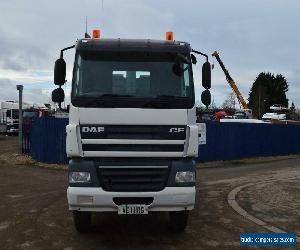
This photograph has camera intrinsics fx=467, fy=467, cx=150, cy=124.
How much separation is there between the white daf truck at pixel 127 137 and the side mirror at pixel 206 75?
80 cm

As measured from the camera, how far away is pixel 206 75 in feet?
27.5

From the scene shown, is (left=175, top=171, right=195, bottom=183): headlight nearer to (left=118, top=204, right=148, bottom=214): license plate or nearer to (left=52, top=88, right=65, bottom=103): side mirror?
(left=118, top=204, right=148, bottom=214): license plate

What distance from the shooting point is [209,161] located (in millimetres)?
21828

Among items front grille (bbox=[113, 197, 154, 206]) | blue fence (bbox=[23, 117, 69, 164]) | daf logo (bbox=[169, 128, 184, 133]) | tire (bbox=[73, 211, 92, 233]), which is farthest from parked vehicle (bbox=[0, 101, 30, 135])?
daf logo (bbox=[169, 128, 184, 133])

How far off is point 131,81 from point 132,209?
2.03 meters

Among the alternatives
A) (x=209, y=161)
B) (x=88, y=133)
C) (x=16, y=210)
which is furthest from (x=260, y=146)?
(x=88, y=133)

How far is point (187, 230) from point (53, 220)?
2658mm

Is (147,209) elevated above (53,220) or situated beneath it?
elevated above

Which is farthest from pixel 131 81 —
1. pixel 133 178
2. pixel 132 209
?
pixel 132 209

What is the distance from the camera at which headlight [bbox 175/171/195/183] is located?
24.2 feet

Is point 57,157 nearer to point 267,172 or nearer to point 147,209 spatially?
point 267,172

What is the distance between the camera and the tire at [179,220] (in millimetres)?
8133

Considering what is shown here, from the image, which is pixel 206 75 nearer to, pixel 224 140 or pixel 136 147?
pixel 136 147

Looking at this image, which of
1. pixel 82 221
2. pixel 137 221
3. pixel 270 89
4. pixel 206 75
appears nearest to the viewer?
pixel 82 221
